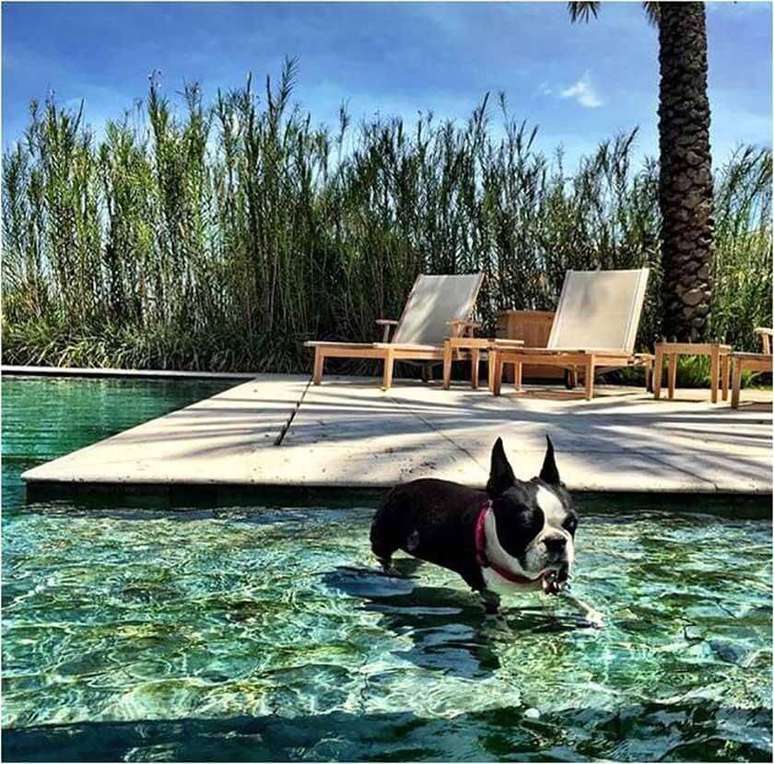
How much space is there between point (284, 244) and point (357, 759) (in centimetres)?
934

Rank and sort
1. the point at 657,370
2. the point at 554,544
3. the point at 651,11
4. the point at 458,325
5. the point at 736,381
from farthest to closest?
the point at 651,11 → the point at 458,325 → the point at 657,370 → the point at 736,381 → the point at 554,544

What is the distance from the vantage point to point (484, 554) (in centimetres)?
198

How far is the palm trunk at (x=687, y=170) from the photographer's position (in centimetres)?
870

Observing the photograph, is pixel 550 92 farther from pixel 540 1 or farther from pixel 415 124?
pixel 415 124

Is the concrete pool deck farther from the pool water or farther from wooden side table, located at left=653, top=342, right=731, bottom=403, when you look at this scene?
wooden side table, located at left=653, top=342, right=731, bottom=403

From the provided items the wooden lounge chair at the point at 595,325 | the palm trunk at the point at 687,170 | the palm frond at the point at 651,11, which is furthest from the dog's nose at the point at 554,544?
the palm frond at the point at 651,11

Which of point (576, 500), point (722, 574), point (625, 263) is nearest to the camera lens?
point (722, 574)

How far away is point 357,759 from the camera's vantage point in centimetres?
144

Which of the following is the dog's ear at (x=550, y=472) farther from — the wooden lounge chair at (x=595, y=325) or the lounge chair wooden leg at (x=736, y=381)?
the wooden lounge chair at (x=595, y=325)

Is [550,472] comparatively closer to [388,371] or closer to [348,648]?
[348,648]

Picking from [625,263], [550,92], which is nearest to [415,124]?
[550,92]

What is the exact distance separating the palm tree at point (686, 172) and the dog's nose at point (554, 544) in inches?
293

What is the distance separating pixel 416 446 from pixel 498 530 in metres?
1.99

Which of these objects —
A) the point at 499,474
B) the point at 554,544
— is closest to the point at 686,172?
the point at 499,474
